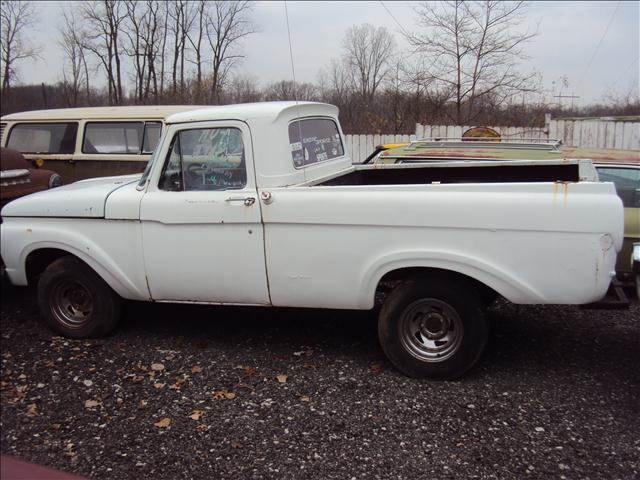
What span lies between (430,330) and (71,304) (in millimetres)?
2979

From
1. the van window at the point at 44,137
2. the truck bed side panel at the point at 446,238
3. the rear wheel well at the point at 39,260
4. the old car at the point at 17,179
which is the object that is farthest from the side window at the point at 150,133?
the truck bed side panel at the point at 446,238

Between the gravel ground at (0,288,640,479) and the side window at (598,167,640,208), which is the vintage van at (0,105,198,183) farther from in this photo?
the side window at (598,167,640,208)

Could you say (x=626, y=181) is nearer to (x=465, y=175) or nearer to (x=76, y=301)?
(x=465, y=175)

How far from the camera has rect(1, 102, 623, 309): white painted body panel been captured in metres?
3.25

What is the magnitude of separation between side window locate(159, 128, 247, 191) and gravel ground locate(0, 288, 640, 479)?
131 centimetres

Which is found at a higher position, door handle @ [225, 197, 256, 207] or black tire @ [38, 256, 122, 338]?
door handle @ [225, 197, 256, 207]

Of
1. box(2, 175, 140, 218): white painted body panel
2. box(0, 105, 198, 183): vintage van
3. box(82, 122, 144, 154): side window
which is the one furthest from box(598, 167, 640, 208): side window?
box(82, 122, 144, 154): side window

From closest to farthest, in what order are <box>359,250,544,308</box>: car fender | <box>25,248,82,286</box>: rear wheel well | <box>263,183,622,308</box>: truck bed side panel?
<box>263,183,622,308</box>: truck bed side panel → <box>359,250,544,308</box>: car fender → <box>25,248,82,286</box>: rear wheel well

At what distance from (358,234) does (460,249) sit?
0.66 meters

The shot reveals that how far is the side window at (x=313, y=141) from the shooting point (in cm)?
416

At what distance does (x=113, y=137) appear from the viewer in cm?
820

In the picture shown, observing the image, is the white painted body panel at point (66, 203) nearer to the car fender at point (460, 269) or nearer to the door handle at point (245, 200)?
the door handle at point (245, 200)

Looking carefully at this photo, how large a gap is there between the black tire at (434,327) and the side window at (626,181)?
2106 millimetres

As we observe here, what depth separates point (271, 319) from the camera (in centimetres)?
489
